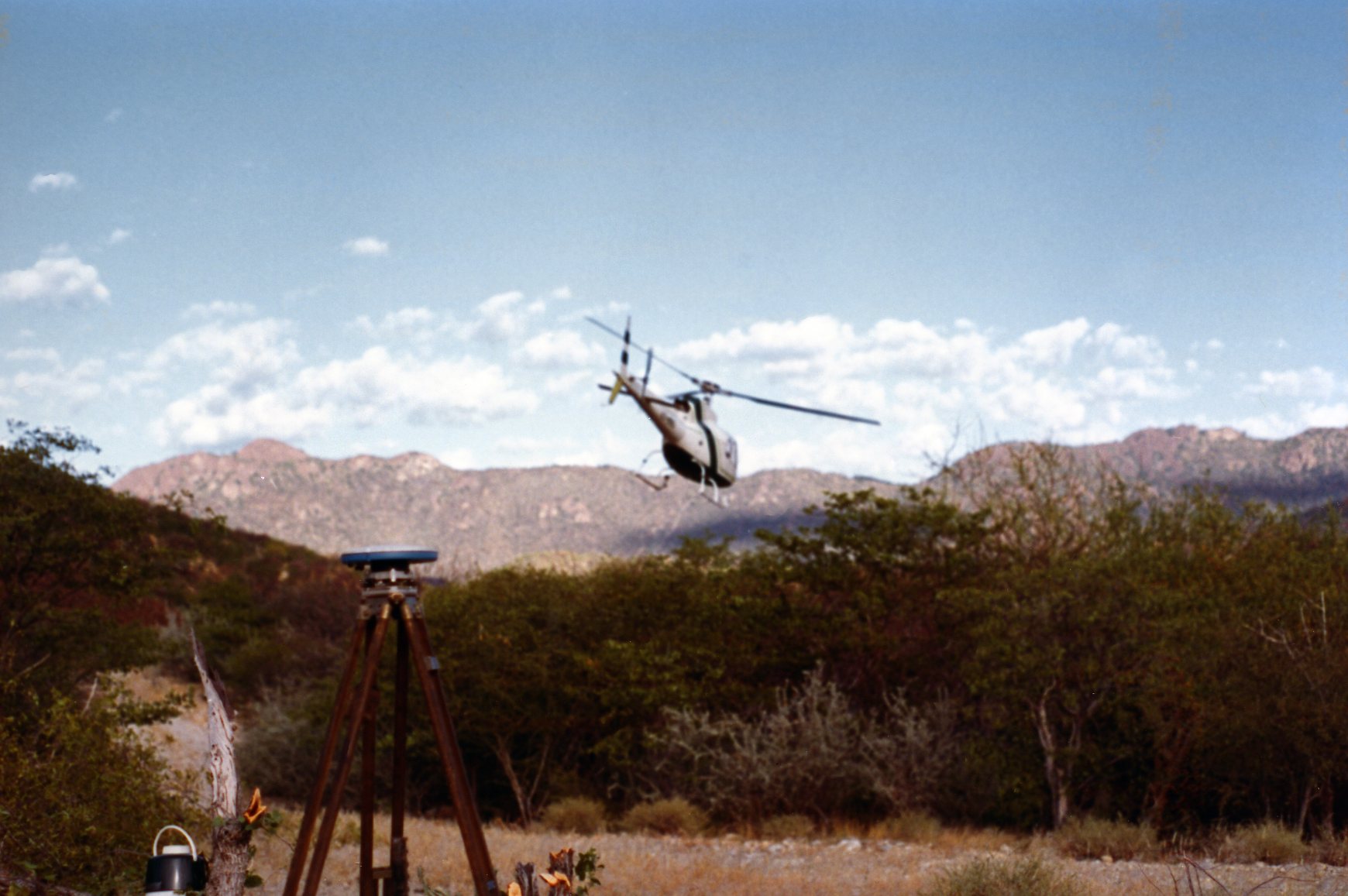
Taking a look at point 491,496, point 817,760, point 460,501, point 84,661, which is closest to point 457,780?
point 817,760

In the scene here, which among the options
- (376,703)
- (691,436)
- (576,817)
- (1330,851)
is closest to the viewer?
(376,703)

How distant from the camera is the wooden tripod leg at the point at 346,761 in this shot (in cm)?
512

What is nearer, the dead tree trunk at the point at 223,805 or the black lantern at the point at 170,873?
the black lantern at the point at 170,873

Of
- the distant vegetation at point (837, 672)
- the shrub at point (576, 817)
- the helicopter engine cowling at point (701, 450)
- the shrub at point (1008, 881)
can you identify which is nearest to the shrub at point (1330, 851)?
the distant vegetation at point (837, 672)

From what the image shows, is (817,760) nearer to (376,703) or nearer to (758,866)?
(758,866)

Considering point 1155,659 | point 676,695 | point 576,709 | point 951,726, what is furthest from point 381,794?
point 1155,659

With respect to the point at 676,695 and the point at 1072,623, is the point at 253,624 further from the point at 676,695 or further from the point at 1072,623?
the point at 1072,623

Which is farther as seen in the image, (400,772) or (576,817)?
(576,817)

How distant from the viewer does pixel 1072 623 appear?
14.7m

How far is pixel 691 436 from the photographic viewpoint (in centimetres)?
1958

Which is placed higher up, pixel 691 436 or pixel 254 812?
pixel 691 436

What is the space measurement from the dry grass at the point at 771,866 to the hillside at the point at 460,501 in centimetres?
7272

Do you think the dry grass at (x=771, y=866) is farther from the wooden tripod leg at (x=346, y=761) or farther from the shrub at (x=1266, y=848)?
the wooden tripod leg at (x=346, y=761)

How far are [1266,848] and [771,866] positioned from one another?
14.8 feet
